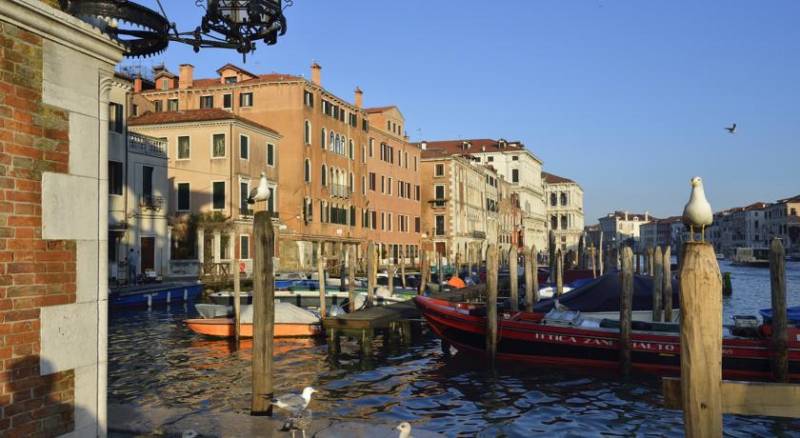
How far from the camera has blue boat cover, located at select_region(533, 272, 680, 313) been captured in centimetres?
1662

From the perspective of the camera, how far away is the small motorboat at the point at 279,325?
1808 centimetres

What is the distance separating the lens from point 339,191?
1615 inches

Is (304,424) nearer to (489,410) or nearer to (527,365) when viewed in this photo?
(489,410)

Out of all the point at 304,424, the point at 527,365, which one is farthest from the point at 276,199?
the point at 304,424

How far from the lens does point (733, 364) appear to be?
12.8m

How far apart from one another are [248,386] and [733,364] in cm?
905

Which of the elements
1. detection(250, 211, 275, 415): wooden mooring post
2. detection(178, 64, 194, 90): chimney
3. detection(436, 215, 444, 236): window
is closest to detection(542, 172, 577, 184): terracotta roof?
detection(436, 215, 444, 236): window

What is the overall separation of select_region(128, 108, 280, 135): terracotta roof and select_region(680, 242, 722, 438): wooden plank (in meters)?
30.7

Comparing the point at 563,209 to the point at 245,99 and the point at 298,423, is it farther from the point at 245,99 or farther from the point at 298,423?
the point at 298,423

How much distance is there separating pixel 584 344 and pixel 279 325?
8121mm

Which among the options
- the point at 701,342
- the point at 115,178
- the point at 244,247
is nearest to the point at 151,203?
the point at 115,178

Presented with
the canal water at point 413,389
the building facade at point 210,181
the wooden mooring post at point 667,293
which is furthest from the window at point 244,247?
the wooden mooring post at point 667,293

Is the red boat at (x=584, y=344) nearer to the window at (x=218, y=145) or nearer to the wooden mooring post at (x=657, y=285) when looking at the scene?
the wooden mooring post at (x=657, y=285)

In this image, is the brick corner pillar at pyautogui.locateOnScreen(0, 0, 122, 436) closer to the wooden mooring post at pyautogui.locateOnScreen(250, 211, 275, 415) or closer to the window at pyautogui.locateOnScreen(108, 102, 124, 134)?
the wooden mooring post at pyautogui.locateOnScreen(250, 211, 275, 415)
